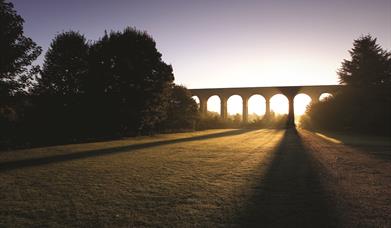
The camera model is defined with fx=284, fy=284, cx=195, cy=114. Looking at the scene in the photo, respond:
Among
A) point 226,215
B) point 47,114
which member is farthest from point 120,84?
point 226,215

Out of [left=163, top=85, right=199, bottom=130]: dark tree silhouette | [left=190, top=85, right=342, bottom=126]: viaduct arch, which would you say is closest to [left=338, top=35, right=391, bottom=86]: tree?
[left=163, top=85, right=199, bottom=130]: dark tree silhouette

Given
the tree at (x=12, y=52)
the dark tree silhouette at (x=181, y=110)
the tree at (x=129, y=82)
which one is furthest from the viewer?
the dark tree silhouette at (x=181, y=110)

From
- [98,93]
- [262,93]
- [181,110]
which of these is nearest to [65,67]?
[98,93]

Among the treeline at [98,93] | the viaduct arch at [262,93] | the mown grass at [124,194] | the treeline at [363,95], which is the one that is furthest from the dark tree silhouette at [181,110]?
the mown grass at [124,194]

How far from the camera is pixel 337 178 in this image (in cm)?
623

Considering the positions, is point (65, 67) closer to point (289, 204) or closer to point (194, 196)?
point (194, 196)

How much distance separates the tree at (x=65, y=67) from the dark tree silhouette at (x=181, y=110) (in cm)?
1084

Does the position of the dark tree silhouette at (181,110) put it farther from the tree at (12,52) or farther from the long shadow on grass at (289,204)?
the long shadow on grass at (289,204)

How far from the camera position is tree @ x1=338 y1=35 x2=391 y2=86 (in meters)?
28.6

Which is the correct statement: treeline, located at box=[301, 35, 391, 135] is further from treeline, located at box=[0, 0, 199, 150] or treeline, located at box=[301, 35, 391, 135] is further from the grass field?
the grass field

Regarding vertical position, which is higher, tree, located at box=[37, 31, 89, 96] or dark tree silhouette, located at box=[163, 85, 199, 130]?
tree, located at box=[37, 31, 89, 96]

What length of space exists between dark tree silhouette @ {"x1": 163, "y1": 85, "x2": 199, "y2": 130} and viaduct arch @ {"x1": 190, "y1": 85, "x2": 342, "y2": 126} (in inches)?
675

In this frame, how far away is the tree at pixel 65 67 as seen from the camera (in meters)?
21.1

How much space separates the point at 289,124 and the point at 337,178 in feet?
157
